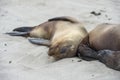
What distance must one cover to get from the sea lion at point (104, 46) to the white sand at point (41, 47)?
0.36ft

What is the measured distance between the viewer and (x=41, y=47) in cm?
666

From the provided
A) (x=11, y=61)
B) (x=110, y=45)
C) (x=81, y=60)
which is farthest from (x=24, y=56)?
(x=110, y=45)

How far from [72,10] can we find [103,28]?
292 cm

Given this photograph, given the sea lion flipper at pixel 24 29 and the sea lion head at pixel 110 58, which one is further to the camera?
the sea lion flipper at pixel 24 29

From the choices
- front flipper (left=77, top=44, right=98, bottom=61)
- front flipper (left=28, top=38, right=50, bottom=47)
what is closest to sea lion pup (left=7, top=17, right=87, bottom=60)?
front flipper (left=28, top=38, right=50, bottom=47)

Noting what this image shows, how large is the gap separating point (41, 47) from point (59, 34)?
349 millimetres

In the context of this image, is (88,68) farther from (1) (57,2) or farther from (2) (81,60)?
(1) (57,2)

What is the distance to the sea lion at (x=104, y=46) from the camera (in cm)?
531

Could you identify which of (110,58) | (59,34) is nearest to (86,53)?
(110,58)

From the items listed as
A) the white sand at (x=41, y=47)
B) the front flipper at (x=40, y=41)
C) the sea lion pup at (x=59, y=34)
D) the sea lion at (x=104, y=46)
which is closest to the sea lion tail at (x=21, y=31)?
the sea lion pup at (x=59, y=34)

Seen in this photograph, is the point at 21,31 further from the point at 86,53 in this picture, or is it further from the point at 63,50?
the point at 86,53

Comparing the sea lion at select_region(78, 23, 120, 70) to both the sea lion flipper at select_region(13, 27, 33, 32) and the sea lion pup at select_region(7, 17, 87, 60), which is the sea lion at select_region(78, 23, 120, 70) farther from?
the sea lion flipper at select_region(13, 27, 33, 32)

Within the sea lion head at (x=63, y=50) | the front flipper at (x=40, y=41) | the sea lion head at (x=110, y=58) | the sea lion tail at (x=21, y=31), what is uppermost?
the sea lion head at (x=110, y=58)

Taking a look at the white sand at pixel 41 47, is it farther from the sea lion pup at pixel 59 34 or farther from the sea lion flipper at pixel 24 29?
the sea lion flipper at pixel 24 29
